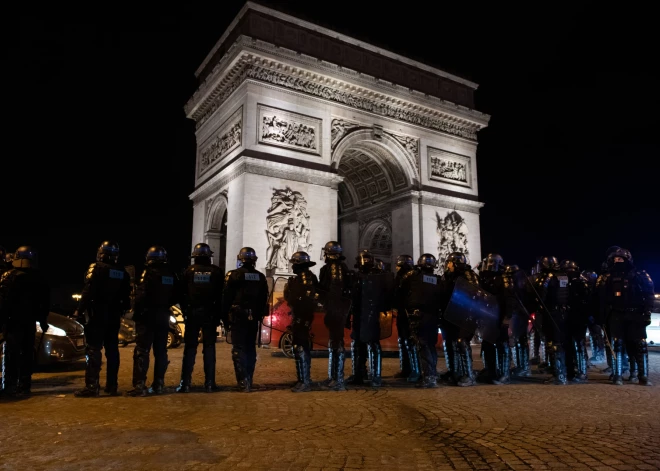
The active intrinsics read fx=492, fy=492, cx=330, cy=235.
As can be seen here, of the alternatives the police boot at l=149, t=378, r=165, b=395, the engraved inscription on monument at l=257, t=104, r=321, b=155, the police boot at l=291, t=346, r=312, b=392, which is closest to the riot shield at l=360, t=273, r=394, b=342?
the police boot at l=291, t=346, r=312, b=392

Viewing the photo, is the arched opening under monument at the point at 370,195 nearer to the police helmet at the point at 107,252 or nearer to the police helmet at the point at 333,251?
the police helmet at the point at 333,251

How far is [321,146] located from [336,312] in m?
13.3

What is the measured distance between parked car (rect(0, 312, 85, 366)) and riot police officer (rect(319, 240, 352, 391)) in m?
4.60

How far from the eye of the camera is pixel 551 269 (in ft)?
27.2

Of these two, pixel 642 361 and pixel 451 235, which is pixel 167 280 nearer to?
pixel 642 361

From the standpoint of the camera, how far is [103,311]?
6.43 meters

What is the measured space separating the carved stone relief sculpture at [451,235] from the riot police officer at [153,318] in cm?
1651

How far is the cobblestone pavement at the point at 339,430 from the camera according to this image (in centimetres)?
358

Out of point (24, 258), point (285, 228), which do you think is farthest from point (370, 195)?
point (24, 258)

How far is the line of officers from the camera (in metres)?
6.45

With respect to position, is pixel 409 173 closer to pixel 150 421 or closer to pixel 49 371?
pixel 49 371

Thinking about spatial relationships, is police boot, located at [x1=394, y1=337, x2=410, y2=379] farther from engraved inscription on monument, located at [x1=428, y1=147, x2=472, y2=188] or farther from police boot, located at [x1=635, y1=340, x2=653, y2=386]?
engraved inscription on monument, located at [x1=428, y1=147, x2=472, y2=188]

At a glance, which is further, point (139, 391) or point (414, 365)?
point (414, 365)

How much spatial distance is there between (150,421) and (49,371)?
5.54 meters
